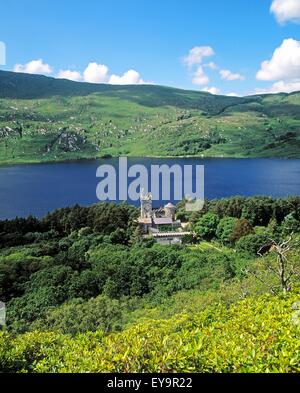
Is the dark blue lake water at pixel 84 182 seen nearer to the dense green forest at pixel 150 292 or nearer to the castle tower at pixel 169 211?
the castle tower at pixel 169 211

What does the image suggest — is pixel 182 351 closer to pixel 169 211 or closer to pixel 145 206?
pixel 145 206

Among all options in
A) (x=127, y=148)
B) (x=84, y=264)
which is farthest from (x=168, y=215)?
(x=127, y=148)

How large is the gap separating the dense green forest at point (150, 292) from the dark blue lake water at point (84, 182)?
27256 millimetres

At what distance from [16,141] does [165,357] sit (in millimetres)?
193351

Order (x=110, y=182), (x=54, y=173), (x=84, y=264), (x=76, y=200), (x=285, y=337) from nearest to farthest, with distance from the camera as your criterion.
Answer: (x=285, y=337) < (x=84, y=264) < (x=76, y=200) < (x=110, y=182) < (x=54, y=173)

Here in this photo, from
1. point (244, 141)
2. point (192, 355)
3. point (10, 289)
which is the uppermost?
point (244, 141)

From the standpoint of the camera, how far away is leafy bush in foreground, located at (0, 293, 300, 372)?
265 inches

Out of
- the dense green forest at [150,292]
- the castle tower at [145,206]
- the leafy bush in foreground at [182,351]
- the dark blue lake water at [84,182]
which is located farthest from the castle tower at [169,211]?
the leafy bush in foreground at [182,351]

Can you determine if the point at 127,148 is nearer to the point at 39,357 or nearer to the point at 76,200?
the point at 76,200

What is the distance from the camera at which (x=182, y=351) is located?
22.9ft

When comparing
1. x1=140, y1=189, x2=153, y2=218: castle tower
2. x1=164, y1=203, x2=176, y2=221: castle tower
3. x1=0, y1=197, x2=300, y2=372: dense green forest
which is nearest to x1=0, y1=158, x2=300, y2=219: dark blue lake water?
x1=164, y1=203, x2=176, y2=221: castle tower

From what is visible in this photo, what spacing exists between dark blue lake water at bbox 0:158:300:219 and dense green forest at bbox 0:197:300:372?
27256 mm

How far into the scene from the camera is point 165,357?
22.5 ft

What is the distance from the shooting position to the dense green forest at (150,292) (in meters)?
7.31
